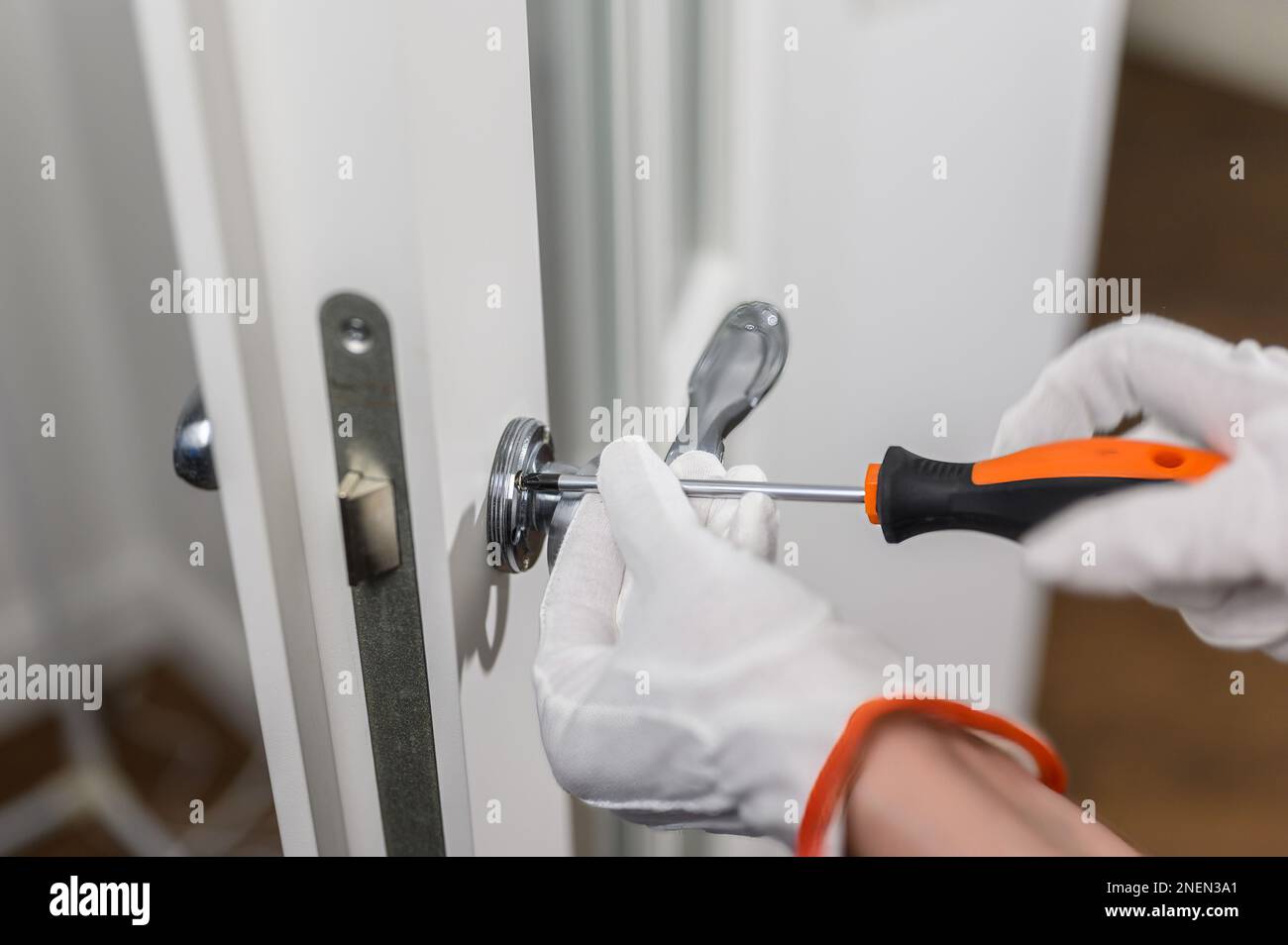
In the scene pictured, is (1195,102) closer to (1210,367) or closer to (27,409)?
(1210,367)

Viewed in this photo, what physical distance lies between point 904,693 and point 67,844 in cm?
115

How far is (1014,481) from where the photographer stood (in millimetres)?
307

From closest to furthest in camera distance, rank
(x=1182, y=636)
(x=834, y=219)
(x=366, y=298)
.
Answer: (x=366, y=298)
(x=834, y=219)
(x=1182, y=636)

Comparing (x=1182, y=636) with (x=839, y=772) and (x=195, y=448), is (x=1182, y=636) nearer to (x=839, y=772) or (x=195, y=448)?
(x=839, y=772)

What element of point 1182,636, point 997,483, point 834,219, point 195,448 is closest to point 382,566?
point 195,448

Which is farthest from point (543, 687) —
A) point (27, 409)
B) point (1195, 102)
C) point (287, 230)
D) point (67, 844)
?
point (1195, 102)

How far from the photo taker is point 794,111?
1.98ft

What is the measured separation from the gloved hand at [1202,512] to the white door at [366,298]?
187 mm

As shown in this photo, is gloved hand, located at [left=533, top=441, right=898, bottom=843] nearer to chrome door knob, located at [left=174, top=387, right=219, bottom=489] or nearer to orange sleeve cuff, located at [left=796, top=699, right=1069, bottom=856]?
orange sleeve cuff, located at [left=796, top=699, right=1069, bottom=856]

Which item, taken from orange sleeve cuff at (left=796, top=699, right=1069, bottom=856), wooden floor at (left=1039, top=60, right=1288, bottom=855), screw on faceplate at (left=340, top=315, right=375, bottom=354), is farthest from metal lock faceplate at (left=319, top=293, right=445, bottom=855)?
wooden floor at (left=1039, top=60, right=1288, bottom=855)

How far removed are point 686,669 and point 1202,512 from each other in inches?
6.7

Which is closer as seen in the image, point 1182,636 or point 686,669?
point 686,669

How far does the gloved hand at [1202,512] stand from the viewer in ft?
0.97

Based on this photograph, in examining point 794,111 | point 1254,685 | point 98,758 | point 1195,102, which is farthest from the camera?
point 1195,102
